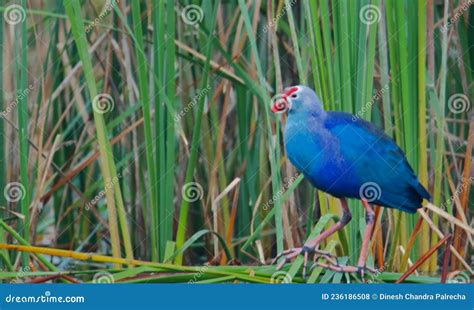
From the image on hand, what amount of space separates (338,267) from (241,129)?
2.76 ft

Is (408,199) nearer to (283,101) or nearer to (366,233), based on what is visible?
(366,233)

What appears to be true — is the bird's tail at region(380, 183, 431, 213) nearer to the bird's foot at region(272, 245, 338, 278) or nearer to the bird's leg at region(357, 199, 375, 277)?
the bird's leg at region(357, 199, 375, 277)

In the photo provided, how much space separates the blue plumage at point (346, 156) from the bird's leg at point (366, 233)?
0.17ft

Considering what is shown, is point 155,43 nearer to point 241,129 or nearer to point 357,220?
point 241,129

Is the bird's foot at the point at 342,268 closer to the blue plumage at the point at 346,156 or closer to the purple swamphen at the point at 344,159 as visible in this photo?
the purple swamphen at the point at 344,159

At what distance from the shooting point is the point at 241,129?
3053mm

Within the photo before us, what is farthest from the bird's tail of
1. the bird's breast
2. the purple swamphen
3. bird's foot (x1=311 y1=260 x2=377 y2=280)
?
bird's foot (x1=311 y1=260 x2=377 y2=280)

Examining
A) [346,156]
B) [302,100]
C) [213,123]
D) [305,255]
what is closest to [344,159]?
[346,156]

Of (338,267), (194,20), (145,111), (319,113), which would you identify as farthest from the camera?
(194,20)

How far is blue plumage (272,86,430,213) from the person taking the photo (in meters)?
2.47

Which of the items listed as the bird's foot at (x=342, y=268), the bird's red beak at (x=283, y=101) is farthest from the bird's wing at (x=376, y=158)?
the bird's foot at (x=342, y=268)

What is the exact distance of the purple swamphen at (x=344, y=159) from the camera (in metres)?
2.46

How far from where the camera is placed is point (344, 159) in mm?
2545

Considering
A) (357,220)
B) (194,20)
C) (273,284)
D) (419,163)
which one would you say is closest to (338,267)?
(273,284)
